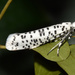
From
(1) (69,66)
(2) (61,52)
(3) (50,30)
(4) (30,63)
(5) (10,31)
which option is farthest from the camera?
(4) (30,63)

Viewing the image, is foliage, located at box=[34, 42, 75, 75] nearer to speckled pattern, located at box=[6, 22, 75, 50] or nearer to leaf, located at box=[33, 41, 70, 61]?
leaf, located at box=[33, 41, 70, 61]

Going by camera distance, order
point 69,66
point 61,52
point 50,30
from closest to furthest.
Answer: point 69,66
point 61,52
point 50,30

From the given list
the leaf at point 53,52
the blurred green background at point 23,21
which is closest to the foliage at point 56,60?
the leaf at point 53,52

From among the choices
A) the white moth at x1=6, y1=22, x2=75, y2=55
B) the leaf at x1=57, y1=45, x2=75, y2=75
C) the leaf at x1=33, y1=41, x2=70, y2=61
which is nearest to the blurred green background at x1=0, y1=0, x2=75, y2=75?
the white moth at x1=6, y1=22, x2=75, y2=55

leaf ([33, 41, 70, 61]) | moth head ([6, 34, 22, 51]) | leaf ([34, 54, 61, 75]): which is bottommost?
leaf ([34, 54, 61, 75])

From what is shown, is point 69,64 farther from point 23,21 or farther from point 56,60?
point 23,21

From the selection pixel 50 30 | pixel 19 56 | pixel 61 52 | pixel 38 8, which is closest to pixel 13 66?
pixel 19 56

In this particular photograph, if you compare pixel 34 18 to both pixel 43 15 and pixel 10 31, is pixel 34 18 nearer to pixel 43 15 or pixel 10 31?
pixel 43 15

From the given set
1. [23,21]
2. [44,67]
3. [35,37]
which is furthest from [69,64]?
A: [23,21]
